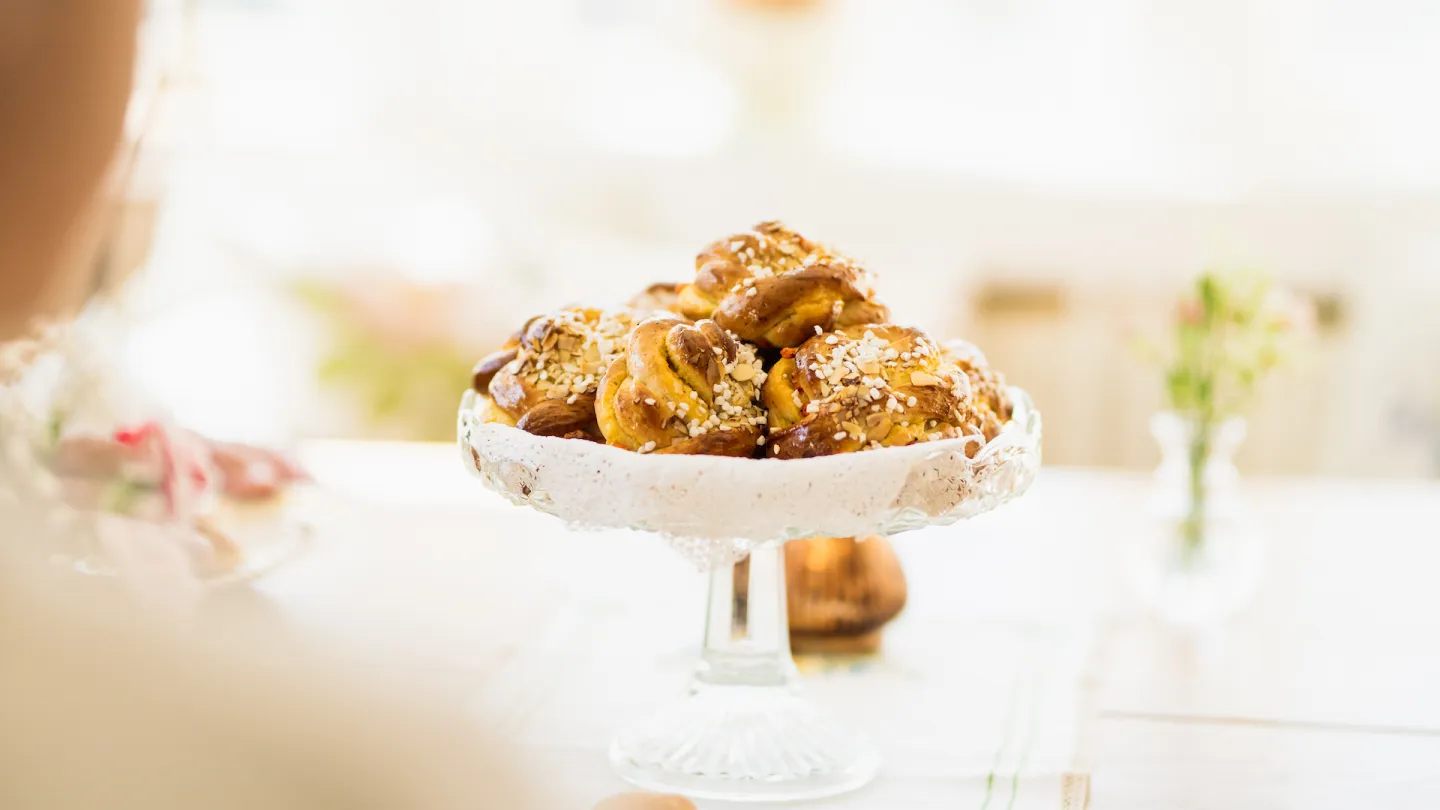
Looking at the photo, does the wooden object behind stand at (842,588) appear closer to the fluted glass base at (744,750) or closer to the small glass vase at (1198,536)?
the fluted glass base at (744,750)

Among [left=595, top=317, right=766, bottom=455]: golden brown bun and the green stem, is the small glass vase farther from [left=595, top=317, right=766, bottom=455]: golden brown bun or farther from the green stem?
[left=595, top=317, right=766, bottom=455]: golden brown bun

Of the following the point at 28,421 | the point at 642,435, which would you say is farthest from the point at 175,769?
the point at 28,421

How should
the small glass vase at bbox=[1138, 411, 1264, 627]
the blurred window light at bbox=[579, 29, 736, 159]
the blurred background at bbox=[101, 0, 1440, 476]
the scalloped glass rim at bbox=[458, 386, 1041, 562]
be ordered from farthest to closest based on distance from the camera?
the blurred window light at bbox=[579, 29, 736, 159] → the blurred background at bbox=[101, 0, 1440, 476] → the small glass vase at bbox=[1138, 411, 1264, 627] → the scalloped glass rim at bbox=[458, 386, 1041, 562]

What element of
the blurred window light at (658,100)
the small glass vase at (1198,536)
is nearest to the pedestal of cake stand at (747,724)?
the small glass vase at (1198,536)

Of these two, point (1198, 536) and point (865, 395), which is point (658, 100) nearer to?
point (1198, 536)

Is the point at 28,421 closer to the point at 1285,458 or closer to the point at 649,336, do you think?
the point at 649,336

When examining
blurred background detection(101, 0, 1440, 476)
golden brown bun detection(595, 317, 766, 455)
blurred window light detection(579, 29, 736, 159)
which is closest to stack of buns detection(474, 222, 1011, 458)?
golden brown bun detection(595, 317, 766, 455)
